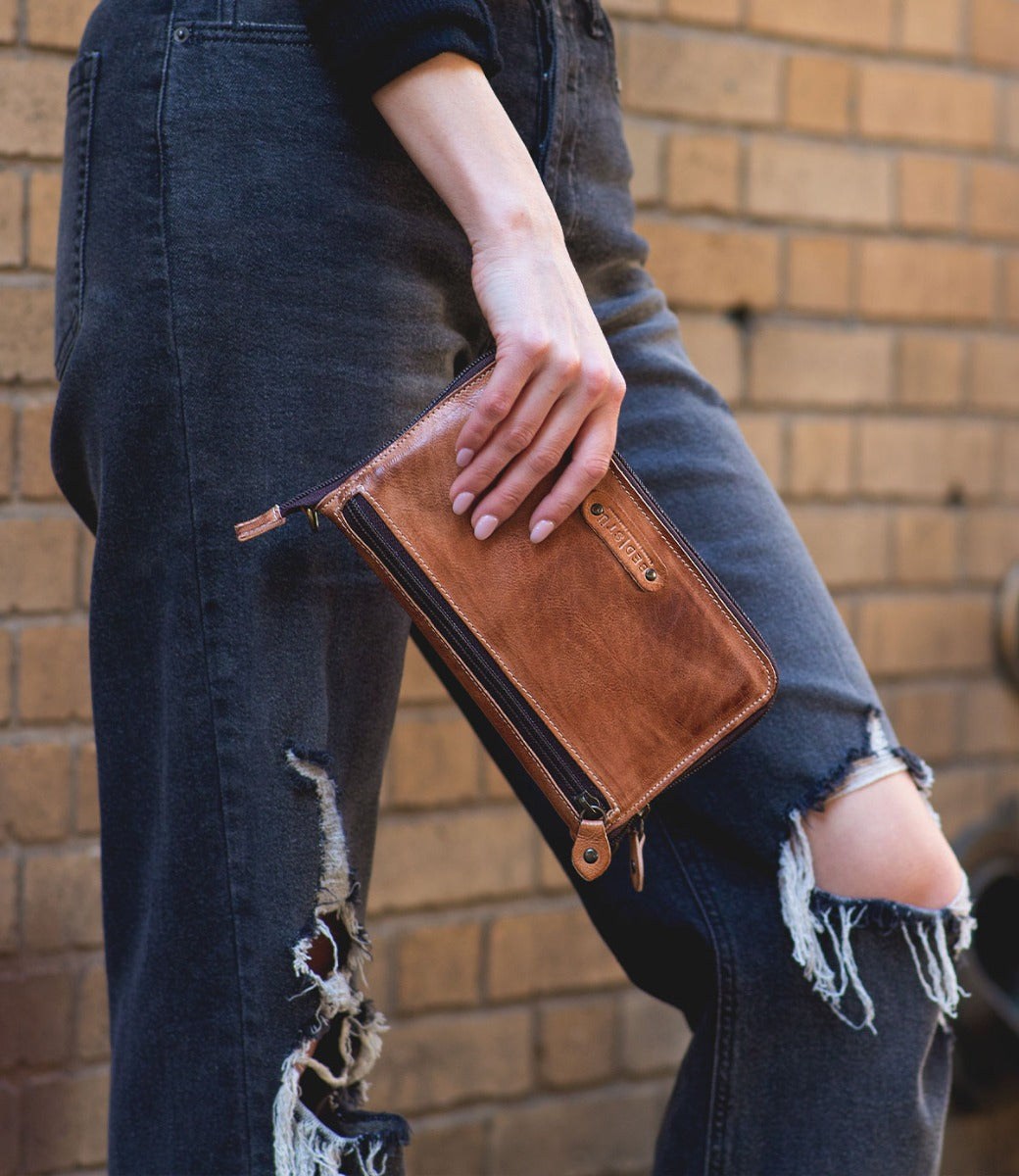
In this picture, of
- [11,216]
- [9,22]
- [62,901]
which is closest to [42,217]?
[11,216]

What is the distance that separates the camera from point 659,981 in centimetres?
118

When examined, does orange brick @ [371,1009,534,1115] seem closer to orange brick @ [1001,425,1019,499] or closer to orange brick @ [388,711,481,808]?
orange brick @ [388,711,481,808]

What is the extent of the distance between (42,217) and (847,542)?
1.22 meters

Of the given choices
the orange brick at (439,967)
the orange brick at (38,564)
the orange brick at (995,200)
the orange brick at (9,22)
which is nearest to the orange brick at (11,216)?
the orange brick at (9,22)

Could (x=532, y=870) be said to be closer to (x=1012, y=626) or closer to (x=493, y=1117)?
(x=493, y=1117)

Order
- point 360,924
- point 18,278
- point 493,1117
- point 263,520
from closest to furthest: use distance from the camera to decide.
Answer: point 263,520, point 360,924, point 18,278, point 493,1117

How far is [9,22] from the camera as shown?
1542 millimetres

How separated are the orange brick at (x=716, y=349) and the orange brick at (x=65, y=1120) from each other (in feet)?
4.01

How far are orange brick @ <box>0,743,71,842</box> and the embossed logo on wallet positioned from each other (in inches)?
36.3

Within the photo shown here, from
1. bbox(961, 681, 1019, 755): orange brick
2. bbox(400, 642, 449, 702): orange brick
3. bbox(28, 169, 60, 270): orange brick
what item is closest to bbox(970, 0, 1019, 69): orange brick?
bbox(961, 681, 1019, 755): orange brick

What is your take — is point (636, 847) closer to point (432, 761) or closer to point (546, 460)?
point (546, 460)

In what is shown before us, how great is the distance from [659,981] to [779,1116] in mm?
140

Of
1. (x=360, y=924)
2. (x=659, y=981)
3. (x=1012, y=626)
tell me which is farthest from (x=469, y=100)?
(x=1012, y=626)

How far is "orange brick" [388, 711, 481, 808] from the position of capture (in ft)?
6.01
